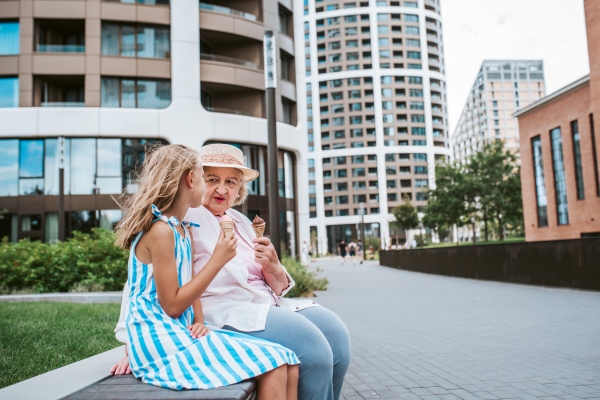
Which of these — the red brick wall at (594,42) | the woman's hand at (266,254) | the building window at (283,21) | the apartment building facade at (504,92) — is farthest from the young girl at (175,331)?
the apartment building facade at (504,92)

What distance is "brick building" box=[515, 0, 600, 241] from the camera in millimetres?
25734

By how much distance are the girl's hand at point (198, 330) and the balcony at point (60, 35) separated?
86.8 feet

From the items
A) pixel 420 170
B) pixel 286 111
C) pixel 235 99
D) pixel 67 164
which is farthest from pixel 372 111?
pixel 67 164

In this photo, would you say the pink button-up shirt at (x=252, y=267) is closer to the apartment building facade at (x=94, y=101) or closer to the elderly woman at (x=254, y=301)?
the elderly woman at (x=254, y=301)

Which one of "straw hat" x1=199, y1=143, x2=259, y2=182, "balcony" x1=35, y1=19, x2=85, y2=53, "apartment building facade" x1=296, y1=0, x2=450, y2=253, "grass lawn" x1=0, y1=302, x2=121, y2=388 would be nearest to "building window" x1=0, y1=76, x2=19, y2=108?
"balcony" x1=35, y1=19, x2=85, y2=53

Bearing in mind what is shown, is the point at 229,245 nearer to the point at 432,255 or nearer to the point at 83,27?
the point at 432,255

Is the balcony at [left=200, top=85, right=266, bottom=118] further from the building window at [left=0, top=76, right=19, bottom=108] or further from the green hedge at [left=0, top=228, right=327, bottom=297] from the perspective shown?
the green hedge at [left=0, top=228, right=327, bottom=297]

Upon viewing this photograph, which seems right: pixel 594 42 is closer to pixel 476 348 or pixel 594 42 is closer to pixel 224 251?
pixel 476 348

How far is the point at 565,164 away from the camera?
29.2 m

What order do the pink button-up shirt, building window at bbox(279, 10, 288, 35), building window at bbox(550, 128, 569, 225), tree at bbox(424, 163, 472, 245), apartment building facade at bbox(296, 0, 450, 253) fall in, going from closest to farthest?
the pink button-up shirt
building window at bbox(279, 10, 288, 35)
building window at bbox(550, 128, 569, 225)
tree at bbox(424, 163, 472, 245)
apartment building facade at bbox(296, 0, 450, 253)

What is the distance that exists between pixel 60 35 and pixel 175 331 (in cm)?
2905

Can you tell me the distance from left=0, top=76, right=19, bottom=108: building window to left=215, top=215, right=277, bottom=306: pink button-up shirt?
85.2 feet

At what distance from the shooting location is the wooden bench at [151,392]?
184 cm

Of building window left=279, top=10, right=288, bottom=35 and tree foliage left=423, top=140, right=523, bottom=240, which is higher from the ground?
building window left=279, top=10, right=288, bottom=35
